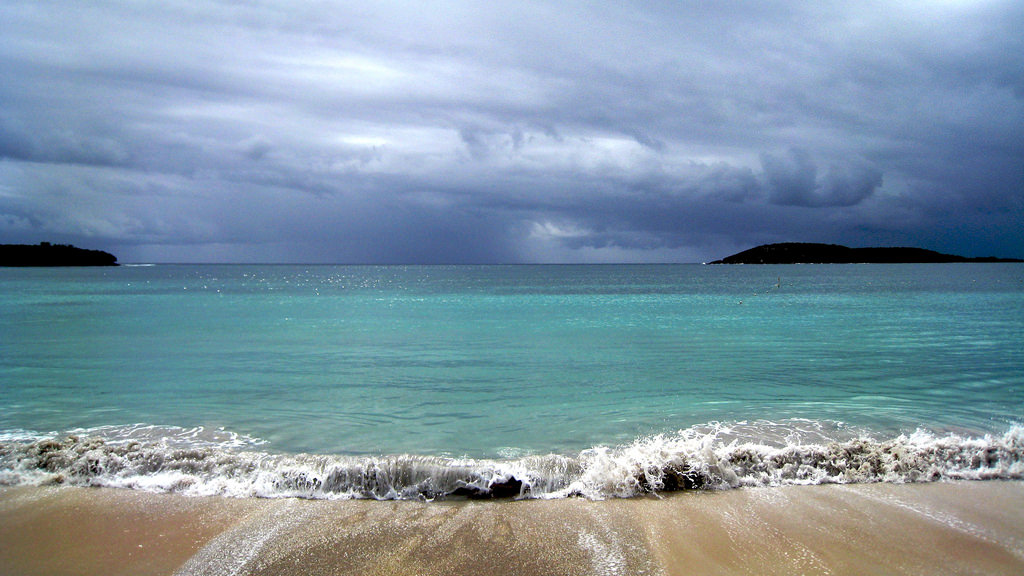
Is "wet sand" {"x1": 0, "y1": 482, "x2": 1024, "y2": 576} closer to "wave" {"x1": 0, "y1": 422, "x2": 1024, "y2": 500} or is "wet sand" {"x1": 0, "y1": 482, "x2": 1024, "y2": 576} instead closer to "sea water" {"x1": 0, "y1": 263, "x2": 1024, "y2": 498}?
"wave" {"x1": 0, "y1": 422, "x2": 1024, "y2": 500}

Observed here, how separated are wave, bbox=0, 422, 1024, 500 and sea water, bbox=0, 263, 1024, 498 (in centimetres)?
3

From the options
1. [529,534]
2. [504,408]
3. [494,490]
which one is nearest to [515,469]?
[494,490]

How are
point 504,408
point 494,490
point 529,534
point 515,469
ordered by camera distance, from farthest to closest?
point 504,408 < point 515,469 < point 494,490 < point 529,534

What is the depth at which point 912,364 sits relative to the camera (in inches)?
715

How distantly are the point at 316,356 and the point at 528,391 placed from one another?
32.0ft

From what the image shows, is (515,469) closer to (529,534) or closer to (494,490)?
(494,490)

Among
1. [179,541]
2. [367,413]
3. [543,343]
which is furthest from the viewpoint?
[543,343]

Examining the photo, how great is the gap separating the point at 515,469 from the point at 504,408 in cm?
489

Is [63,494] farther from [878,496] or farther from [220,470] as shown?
[878,496]

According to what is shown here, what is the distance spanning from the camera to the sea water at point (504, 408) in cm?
796

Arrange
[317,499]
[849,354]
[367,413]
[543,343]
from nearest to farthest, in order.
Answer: [317,499], [367,413], [849,354], [543,343]

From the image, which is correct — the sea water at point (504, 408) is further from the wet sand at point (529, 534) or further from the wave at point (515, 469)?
the wet sand at point (529, 534)

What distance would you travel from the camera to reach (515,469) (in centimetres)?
789

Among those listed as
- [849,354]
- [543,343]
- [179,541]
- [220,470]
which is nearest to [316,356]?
[543,343]
